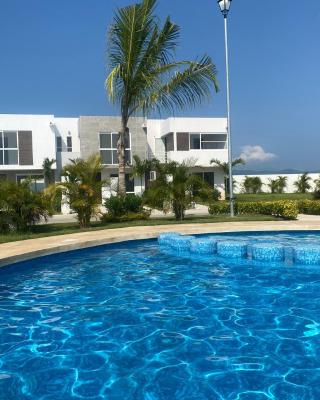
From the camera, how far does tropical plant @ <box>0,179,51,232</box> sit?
38.9 feet

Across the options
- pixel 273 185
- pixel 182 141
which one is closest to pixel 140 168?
pixel 182 141

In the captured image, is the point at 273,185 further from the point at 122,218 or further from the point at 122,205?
the point at 122,218

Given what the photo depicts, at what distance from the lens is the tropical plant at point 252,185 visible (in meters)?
40.8

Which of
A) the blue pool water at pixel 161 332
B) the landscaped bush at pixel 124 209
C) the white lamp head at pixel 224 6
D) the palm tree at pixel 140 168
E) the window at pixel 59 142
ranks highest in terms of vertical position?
the white lamp head at pixel 224 6

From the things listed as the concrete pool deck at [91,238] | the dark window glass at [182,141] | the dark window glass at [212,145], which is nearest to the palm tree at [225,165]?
the dark window glass at [212,145]

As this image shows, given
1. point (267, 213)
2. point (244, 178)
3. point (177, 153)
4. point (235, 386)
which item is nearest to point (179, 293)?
point (235, 386)

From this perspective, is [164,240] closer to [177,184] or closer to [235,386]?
[177,184]

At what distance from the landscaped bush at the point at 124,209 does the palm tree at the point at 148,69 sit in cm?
137

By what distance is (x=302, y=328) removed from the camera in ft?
15.9

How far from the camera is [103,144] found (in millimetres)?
27500

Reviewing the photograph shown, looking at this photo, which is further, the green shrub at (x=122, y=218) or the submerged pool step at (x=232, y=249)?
the green shrub at (x=122, y=218)

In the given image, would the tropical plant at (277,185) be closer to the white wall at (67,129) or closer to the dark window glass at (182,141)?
the dark window glass at (182,141)

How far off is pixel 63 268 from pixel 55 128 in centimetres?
2464

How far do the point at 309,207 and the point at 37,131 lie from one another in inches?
778
